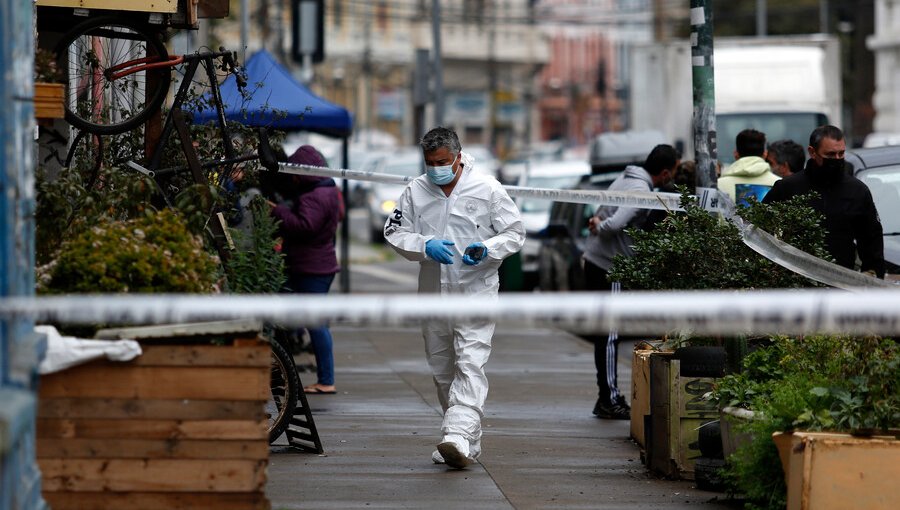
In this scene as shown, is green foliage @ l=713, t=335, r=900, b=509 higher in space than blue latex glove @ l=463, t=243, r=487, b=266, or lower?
lower

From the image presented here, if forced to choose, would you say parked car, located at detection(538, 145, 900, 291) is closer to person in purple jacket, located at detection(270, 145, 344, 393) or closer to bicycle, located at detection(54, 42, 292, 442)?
person in purple jacket, located at detection(270, 145, 344, 393)

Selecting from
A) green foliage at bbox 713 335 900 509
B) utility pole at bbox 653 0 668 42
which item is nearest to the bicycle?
green foliage at bbox 713 335 900 509

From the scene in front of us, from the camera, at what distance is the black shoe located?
1048 cm

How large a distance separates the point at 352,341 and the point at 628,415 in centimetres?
538

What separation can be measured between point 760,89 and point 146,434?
1938cm

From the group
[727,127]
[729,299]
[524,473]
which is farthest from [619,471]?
[727,127]

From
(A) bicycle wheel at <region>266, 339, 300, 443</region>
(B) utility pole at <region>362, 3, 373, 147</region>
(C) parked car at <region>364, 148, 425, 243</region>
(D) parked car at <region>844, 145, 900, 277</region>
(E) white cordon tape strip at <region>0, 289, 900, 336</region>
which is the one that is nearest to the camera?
(E) white cordon tape strip at <region>0, 289, 900, 336</region>

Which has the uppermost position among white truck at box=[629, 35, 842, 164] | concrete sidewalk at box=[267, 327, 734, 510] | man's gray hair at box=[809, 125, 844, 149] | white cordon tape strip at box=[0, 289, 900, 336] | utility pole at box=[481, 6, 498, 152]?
utility pole at box=[481, 6, 498, 152]

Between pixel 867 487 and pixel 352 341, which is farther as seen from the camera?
pixel 352 341

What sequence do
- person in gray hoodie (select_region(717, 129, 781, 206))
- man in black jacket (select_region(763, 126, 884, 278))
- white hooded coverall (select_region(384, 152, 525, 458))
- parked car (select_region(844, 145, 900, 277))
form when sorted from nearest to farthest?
white hooded coverall (select_region(384, 152, 525, 458)), man in black jacket (select_region(763, 126, 884, 278)), parked car (select_region(844, 145, 900, 277)), person in gray hoodie (select_region(717, 129, 781, 206))

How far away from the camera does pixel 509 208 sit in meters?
8.45

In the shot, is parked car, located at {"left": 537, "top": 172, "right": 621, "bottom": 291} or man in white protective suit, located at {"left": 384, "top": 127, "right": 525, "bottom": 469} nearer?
man in white protective suit, located at {"left": 384, "top": 127, "right": 525, "bottom": 469}

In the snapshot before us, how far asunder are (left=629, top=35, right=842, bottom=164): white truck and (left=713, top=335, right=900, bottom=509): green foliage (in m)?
14.5

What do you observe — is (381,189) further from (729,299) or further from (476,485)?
(729,299)
